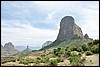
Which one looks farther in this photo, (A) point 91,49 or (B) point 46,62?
(A) point 91,49

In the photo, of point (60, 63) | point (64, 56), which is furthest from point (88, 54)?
point (60, 63)

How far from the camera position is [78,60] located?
24.1 m

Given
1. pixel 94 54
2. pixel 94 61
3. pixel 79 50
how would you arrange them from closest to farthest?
pixel 94 61, pixel 94 54, pixel 79 50

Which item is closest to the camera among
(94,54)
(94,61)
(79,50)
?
(94,61)

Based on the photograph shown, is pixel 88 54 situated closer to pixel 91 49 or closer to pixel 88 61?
pixel 91 49

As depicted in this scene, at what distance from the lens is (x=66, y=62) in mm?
24484

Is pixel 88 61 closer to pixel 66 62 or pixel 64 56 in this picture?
pixel 66 62

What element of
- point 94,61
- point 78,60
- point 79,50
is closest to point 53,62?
point 78,60

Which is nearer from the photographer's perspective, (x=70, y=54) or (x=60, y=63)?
(x=60, y=63)

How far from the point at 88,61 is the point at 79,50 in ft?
22.2

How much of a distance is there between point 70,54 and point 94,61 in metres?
5.06

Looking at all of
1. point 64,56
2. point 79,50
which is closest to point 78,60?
point 64,56

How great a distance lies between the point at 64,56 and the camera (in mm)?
28609

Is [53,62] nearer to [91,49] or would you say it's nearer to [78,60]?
[78,60]
